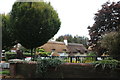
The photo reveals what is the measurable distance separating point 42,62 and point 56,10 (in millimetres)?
5769

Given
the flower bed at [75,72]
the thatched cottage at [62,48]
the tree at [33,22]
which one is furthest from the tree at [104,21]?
the thatched cottage at [62,48]

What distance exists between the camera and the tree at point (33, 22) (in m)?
9.46

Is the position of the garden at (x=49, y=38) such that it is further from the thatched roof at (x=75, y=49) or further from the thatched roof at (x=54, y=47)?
the thatched roof at (x=75, y=49)

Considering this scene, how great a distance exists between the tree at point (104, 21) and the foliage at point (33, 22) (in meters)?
3.30

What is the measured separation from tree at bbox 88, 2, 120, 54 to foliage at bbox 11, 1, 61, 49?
330 cm

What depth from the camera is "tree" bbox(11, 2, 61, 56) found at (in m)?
9.46

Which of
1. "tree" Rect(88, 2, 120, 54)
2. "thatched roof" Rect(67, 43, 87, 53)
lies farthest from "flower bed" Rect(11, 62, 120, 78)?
"thatched roof" Rect(67, 43, 87, 53)

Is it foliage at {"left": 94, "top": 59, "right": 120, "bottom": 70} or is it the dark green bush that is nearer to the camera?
foliage at {"left": 94, "top": 59, "right": 120, "bottom": 70}

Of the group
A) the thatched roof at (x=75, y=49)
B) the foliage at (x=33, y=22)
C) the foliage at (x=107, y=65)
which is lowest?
the foliage at (x=107, y=65)

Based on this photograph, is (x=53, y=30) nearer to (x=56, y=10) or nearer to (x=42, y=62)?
(x=56, y=10)

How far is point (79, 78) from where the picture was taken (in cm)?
609

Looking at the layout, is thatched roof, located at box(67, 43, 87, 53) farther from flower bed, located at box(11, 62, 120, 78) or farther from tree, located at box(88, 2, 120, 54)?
flower bed, located at box(11, 62, 120, 78)

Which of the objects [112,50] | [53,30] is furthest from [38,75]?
[53,30]

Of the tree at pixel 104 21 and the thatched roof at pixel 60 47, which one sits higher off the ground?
the tree at pixel 104 21
